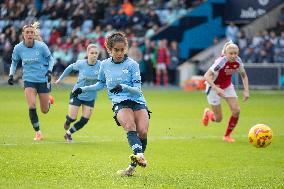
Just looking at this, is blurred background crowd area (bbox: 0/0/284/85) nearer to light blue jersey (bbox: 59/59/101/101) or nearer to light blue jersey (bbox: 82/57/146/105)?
light blue jersey (bbox: 59/59/101/101)

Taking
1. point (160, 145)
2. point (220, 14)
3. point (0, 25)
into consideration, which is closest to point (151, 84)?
point (220, 14)

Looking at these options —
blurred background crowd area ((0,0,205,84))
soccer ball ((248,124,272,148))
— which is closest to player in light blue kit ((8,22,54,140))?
soccer ball ((248,124,272,148))

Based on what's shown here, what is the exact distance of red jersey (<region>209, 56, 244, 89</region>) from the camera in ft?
63.8

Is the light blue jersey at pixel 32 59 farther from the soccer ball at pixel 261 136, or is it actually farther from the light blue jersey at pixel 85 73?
the soccer ball at pixel 261 136

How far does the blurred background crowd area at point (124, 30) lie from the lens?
133ft

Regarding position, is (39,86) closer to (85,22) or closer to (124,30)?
(124,30)

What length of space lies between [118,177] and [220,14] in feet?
107

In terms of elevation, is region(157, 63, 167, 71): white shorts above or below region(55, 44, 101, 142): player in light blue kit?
below

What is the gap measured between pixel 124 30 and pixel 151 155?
2840 centimetres

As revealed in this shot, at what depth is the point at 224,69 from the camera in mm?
19672

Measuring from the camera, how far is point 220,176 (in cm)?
1341

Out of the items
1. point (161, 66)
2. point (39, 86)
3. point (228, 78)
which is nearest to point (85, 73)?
point (39, 86)

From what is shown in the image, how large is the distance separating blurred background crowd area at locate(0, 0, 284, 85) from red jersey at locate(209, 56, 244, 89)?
19622 millimetres

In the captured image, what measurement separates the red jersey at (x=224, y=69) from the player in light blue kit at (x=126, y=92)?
20.7ft
